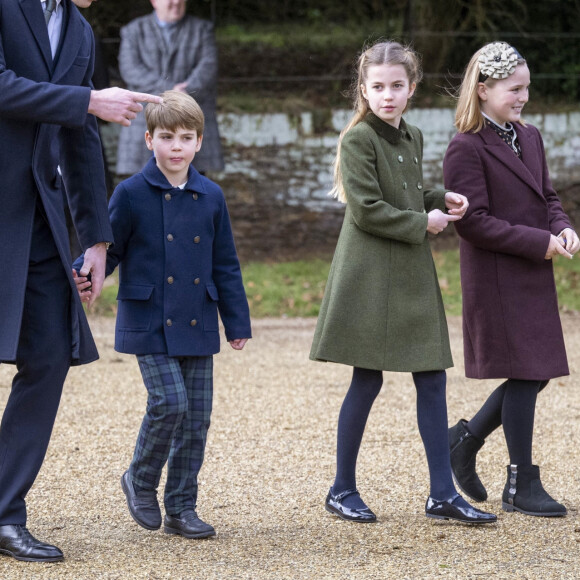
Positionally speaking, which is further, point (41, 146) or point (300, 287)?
point (300, 287)

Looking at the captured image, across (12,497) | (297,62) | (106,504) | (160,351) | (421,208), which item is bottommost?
(106,504)

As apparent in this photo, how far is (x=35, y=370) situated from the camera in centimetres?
341

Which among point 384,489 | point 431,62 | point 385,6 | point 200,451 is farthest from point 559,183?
point 200,451

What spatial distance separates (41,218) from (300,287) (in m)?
6.64

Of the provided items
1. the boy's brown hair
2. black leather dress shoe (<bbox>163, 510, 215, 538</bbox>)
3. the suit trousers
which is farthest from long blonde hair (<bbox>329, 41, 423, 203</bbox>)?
black leather dress shoe (<bbox>163, 510, 215, 538</bbox>)

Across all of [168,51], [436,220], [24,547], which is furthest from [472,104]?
[168,51]

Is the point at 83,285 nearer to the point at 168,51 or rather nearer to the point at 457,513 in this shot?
the point at 457,513

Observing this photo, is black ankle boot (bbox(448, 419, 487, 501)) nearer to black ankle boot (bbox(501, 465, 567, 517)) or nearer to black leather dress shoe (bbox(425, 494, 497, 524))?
black ankle boot (bbox(501, 465, 567, 517))

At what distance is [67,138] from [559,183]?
30.0 feet

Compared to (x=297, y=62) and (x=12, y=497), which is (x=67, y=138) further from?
(x=297, y=62)

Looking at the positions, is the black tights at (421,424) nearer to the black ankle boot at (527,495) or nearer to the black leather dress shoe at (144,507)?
the black ankle boot at (527,495)

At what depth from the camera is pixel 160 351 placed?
3.65m

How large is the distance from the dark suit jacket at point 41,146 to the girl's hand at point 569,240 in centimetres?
165

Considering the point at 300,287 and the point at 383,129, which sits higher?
the point at 383,129
